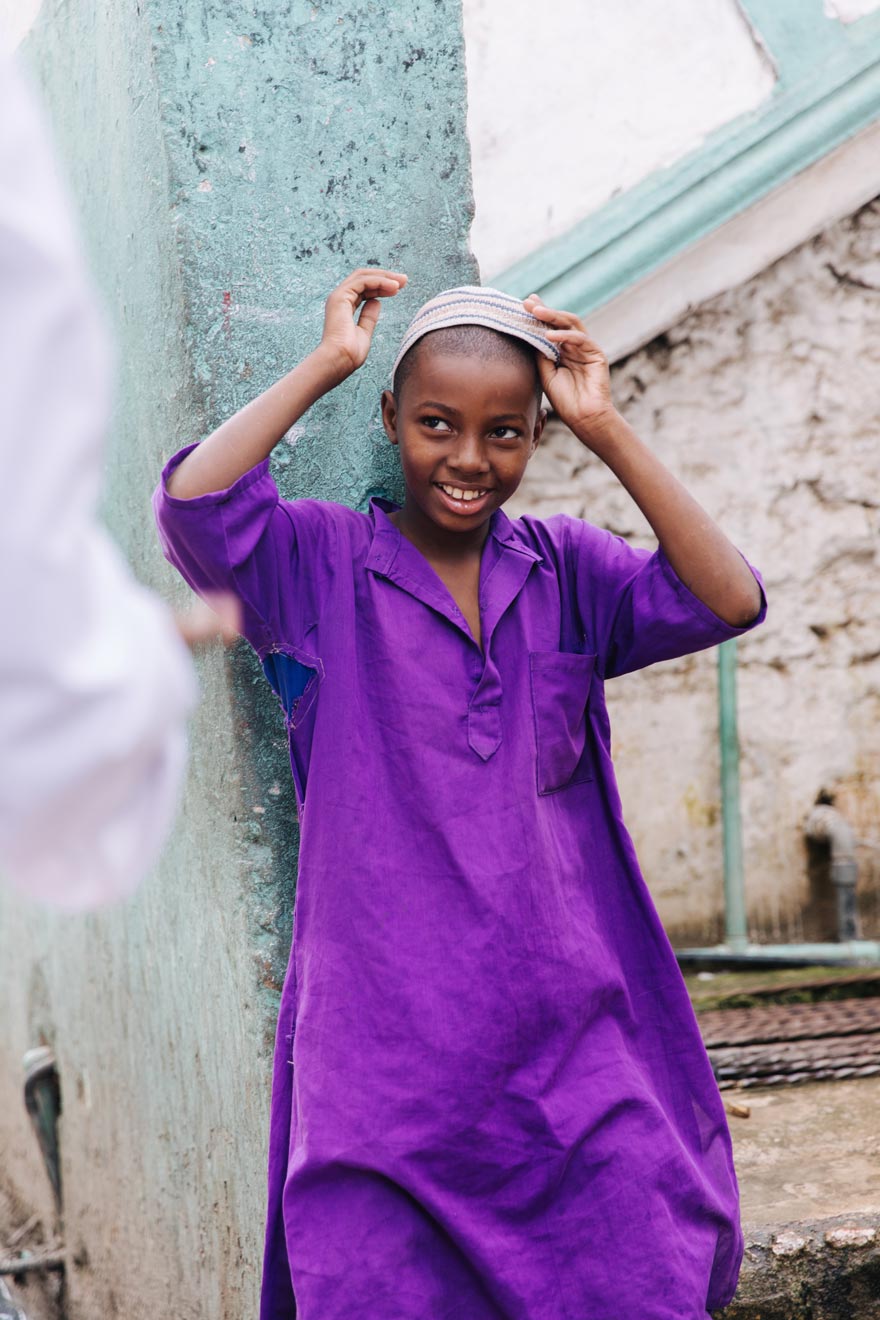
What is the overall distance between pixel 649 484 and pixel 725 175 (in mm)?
1802

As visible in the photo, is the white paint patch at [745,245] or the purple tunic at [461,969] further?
the white paint patch at [745,245]

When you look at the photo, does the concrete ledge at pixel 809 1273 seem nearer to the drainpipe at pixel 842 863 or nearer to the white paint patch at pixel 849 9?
the drainpipe at pixel 842 863

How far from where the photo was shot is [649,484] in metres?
2.03

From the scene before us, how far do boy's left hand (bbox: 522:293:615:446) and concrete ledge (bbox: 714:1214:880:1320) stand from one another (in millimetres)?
1391

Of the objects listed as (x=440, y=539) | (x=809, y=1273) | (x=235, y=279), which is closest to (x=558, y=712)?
(x=440, y=539)

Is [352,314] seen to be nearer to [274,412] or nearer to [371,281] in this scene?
[371,281]

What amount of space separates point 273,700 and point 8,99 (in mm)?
1525

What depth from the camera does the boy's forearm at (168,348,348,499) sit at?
1860 millimetres

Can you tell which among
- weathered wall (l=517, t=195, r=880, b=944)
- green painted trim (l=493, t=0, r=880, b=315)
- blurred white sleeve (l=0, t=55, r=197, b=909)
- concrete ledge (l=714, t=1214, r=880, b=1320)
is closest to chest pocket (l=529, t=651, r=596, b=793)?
concrete ledge (l=714, t=1214, r=880, b=1320)

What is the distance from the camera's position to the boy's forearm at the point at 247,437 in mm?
1860

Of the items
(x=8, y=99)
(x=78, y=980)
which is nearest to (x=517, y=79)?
(x=78, y=980)

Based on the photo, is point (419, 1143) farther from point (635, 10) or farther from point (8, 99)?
point (635, 10)

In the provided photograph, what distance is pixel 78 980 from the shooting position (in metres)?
3.35

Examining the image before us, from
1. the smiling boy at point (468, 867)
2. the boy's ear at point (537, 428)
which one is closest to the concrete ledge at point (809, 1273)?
the smiling boy at point (468, 867)
